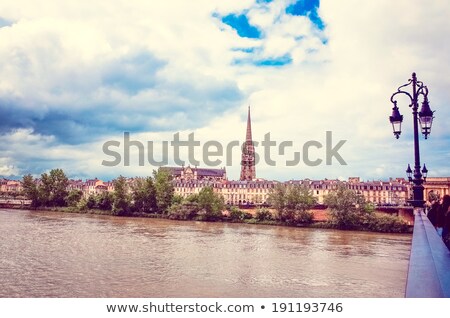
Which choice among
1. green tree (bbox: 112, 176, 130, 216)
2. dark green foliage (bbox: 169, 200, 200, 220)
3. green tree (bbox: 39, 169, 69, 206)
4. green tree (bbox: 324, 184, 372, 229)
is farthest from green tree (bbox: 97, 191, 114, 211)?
green tree (bbox: 324, 184, 372, 229)

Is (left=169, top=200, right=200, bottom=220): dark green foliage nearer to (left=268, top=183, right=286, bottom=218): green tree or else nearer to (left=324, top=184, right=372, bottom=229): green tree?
(left=268, top=183, right=286, bottom=218): green tree

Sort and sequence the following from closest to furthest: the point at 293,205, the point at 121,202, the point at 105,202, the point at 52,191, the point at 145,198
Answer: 1. the point at 293,205
2. the point at 121,202
3. the point at 145,198
4. the point at 105,202
5. the point at 52,191

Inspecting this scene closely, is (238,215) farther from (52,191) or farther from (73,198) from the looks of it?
(52,191)

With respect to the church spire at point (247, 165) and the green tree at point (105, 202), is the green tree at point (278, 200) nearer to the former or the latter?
the green tree at point (105, 202)

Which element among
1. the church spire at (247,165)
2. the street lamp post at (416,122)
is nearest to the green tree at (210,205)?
the street lamp post at (416,122)

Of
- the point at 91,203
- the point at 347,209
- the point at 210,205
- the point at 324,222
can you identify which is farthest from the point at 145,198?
the point at 347,209
